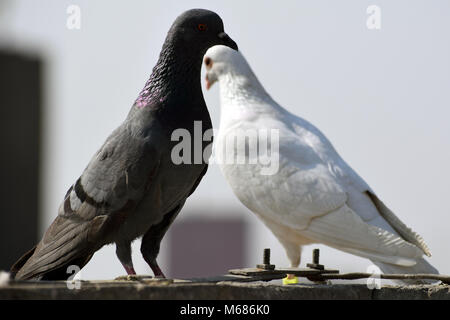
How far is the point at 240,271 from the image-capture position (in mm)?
4801

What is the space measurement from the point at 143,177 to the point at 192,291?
79 centimetres

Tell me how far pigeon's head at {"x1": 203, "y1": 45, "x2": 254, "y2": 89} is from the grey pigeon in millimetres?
1340

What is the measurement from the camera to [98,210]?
178 inches

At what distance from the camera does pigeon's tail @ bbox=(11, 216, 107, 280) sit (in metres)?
4.45

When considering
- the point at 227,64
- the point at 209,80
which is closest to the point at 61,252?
the point at 227,64

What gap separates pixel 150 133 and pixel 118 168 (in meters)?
0.27

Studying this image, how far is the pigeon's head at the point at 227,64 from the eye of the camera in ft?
20.6

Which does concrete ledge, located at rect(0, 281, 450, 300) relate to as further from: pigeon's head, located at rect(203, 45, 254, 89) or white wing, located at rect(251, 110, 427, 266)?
pigeon's head, located at rect(203, 45, 254, 89)

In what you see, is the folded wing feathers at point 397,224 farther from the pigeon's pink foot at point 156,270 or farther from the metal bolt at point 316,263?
the pigeon's pink foot at point 156,270

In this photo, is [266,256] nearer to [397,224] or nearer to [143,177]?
[143,177]

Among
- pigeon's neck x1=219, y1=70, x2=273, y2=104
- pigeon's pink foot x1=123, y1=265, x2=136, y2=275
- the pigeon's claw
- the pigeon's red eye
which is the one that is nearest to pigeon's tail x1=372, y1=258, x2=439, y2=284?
pigeon's neck x1=219, y1=70, x2=273, y2=104
